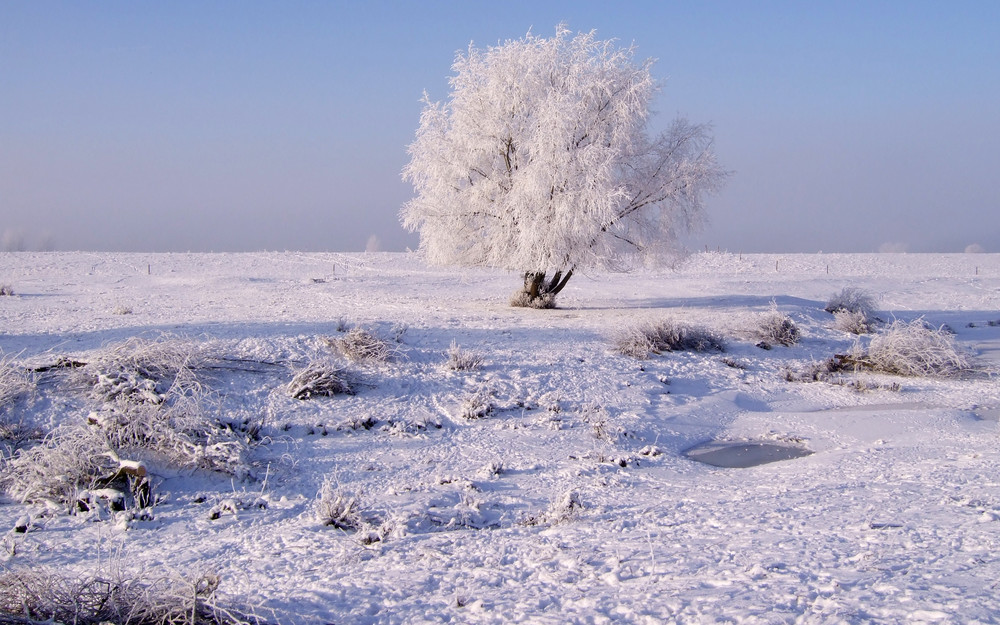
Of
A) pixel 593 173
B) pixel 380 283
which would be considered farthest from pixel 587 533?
pixel 380 283

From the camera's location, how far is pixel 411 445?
30.6 ft

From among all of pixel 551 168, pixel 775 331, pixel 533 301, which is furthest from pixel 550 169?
pixel 775 331

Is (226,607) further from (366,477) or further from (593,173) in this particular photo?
(593,173)

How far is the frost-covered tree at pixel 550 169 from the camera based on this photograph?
1822 centimetres

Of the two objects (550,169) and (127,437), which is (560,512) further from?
(550,169)

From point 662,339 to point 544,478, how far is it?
6.99 meters

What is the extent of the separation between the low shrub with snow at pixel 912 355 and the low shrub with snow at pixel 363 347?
28.5ft

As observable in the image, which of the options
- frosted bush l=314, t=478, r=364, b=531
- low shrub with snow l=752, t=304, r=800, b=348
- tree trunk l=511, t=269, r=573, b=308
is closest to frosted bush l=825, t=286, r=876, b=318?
low shrub with snow l=752, t=304, r=800, b=348

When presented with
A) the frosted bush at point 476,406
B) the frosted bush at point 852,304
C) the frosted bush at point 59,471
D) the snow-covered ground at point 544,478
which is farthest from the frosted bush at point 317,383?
the frosted bush at point 852,304

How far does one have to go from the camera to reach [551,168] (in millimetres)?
18266

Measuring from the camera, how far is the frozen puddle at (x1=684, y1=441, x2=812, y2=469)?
903 cm

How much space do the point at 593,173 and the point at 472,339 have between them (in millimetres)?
6037

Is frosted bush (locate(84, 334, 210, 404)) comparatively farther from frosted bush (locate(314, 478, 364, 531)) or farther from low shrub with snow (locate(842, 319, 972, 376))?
low shrub with snow (locate(842, 319, 972, 376))

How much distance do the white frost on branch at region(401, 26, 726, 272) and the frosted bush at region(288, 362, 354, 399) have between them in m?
8.26
